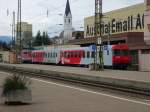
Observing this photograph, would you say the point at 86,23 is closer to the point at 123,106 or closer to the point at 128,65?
the point at 128,65

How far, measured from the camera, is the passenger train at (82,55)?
5715 centimetres

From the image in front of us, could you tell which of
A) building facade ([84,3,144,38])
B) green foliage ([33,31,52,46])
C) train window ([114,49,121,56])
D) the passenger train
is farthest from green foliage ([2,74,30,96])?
green foliage ([33,31,52,46])

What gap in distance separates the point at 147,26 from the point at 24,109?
33.7 meters

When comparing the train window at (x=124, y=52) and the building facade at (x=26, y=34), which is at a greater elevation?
the building facade at (x=26, y=34)

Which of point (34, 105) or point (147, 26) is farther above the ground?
point (147, 26)

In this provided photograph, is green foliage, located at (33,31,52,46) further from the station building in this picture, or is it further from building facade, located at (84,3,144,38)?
building facade, located at (84,3,144,38)

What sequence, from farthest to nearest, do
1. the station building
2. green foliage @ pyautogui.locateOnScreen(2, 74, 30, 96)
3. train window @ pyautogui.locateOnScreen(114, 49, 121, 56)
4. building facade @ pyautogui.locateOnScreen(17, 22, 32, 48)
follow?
building facade @ pyautogui.locateOnScreen(17, 22, 32, 48), the station building, train window @ pyautogui.locateOnScreen(114, 49, 121, 56), green foliage @ pyautogui.locateOnScreen(2, 74, 30, 96)

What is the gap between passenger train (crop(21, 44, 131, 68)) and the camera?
5715 cm

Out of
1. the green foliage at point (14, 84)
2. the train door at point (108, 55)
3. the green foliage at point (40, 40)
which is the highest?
the green foliage at point (40, 40)

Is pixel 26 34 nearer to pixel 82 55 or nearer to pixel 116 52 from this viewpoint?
pixel 82 55

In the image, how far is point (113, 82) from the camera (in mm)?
33312


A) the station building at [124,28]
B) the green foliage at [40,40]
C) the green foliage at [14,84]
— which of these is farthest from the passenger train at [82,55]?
the green foliage at [40,40]

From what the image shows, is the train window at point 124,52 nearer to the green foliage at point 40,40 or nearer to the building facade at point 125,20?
the building facade at point 125,20

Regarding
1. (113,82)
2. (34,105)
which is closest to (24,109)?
(34,105)
